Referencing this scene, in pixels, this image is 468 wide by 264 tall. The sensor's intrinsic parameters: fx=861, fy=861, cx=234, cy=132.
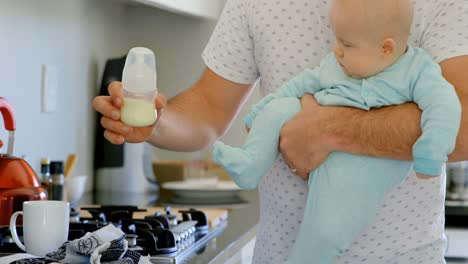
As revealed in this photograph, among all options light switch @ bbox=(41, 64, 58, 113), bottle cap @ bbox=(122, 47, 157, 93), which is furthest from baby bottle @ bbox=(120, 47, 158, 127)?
light switch @ bbox=(41, 64, 58, 113)

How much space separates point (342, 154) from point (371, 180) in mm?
62

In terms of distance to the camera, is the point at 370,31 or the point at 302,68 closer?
the point at 370,31

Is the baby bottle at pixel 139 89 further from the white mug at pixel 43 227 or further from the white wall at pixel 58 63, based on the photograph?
the white wall at pixel 58 63

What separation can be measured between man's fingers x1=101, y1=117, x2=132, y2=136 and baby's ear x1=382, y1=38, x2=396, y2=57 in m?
0.44

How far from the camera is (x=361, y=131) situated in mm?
1361

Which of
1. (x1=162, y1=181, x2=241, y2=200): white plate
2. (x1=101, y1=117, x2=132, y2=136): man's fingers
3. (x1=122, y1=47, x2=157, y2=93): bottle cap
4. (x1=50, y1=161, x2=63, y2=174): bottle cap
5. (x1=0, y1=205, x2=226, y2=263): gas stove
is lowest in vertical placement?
(x1=162, y1=181, x2=241, y2=200): white plate

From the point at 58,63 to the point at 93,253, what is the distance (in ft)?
4.40

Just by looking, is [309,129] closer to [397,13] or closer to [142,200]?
[397,13]

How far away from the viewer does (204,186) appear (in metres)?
2.83

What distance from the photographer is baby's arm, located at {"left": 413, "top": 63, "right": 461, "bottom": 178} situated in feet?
4.05

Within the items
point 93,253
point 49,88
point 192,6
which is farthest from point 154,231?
point 192,6

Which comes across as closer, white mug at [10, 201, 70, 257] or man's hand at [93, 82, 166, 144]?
man's hand at [93, 82, 166, 144]

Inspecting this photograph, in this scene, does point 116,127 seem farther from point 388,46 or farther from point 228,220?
point 228,220

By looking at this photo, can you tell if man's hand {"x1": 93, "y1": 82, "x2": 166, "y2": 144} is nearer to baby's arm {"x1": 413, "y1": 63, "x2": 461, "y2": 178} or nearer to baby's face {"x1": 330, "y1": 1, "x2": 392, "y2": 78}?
baby's face {"x1": 330, "y1": 1, "x2": 392, "y2": 78}
